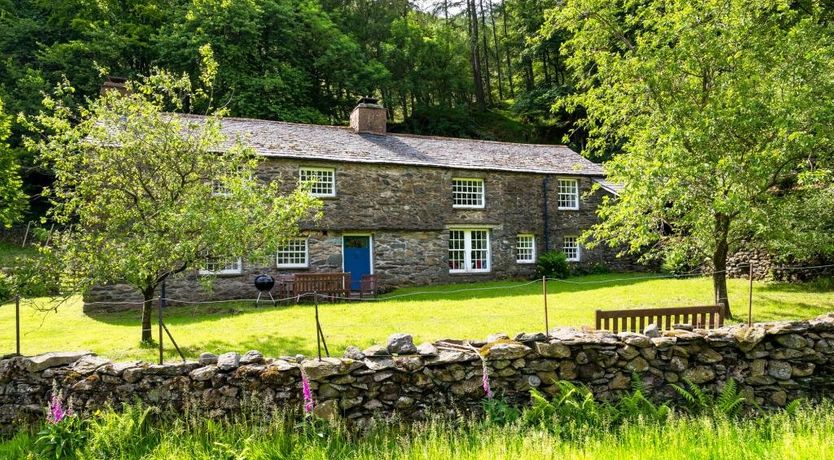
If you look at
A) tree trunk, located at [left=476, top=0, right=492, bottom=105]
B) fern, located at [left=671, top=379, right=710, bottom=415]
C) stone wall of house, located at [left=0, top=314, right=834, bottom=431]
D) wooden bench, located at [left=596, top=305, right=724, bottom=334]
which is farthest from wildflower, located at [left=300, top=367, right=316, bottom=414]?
tree trunk, located at [left=476, top=0, right=492, bottom=105]

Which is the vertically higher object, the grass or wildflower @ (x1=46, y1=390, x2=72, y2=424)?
wildflower @ (x1=46, y1=390, x2=72, y2=424)

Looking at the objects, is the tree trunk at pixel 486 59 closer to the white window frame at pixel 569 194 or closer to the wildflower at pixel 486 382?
the white window frame at pixel 569 194

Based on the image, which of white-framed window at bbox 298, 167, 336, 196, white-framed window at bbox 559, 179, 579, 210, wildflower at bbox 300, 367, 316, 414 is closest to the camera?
wildflower at bbox 300, 367, 316, 414

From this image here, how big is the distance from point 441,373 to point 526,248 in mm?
17630

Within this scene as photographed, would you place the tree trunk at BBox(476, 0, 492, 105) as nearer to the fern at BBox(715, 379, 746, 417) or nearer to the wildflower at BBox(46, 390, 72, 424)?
the fern at BBox(715, 379, 746, 417)

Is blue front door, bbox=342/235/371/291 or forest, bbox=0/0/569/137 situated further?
forest, bbox=0/0/569/137

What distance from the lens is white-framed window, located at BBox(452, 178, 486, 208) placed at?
22.9 meters

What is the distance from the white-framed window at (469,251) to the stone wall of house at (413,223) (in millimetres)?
310

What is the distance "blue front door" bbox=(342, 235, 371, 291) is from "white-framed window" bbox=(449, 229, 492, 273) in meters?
3.86

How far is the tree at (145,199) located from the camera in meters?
10.4

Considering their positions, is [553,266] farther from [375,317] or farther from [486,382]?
[486,382]

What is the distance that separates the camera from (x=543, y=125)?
4188 cm

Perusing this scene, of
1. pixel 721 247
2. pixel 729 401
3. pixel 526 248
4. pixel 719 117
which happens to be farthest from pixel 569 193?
pixel 729 401

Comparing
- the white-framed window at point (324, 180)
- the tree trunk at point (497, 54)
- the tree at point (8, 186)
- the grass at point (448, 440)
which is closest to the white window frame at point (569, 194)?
the white-framed window at point (324, 180)
